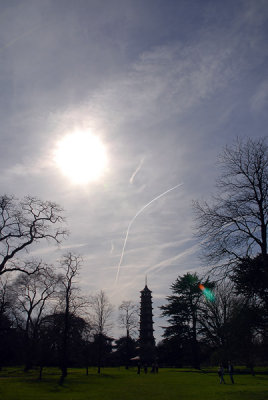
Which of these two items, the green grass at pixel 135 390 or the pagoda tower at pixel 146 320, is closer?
the green grass at pixel 135 390

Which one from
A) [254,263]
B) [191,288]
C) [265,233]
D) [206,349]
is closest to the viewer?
[265,233]

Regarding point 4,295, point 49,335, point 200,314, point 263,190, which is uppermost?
point 263,190

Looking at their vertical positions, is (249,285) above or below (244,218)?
below

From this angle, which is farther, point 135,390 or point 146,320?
point 146,320

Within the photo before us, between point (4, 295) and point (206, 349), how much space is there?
33.4m

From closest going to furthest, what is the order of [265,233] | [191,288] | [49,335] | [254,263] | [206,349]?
[265,233] < [254,263] < [49,335] < [206,349] < [191,288]

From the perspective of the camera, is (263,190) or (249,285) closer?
(263,190)

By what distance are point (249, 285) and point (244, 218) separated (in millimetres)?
4140

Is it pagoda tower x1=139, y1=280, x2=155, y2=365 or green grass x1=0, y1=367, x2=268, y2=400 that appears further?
pagoda tower x1=139, y1=280, x2=155, y2=365

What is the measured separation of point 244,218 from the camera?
1478 cm

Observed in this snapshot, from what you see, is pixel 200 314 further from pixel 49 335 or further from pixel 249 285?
pixel 249 285

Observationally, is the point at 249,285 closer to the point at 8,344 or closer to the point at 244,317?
the point at 244,317

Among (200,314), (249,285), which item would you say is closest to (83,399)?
(249,285)

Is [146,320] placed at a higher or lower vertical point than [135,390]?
higher
